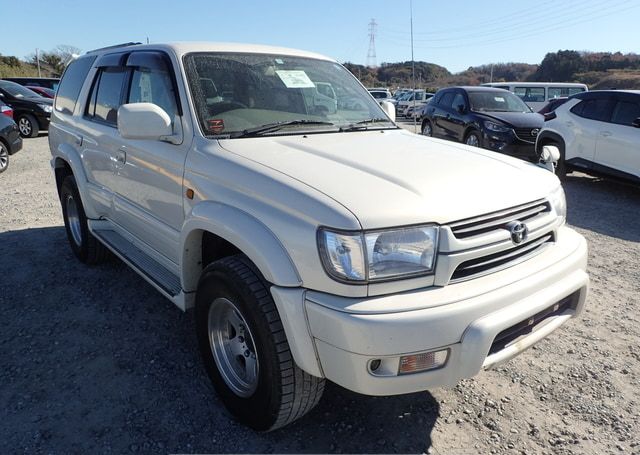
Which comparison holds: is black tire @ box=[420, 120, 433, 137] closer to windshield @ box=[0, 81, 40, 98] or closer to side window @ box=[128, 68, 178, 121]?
side window @ box=[128, 68, 178, 121]

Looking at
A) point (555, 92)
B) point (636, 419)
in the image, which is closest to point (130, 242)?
point (636, 419)

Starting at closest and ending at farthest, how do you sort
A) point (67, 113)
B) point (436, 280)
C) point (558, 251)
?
point (436, 280), point (558, 251), point (67, 113)

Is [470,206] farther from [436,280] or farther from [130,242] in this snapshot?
[130,242]

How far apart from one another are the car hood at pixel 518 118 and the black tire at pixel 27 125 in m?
12.7

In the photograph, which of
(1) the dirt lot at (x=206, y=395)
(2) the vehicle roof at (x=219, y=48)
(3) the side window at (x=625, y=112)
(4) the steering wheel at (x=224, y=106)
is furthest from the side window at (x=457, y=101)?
(4) the steering wheel at (x=224, y=106)

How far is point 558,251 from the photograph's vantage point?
2590 millimetres

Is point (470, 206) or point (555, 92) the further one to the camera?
point (555, 92)

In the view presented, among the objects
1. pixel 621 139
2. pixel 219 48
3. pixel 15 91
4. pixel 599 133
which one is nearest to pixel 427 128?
pixel 599 133

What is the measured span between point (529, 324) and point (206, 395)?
72.3 inches

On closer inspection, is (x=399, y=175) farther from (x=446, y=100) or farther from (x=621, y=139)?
(x=446, y=100)

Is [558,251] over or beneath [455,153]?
beneath

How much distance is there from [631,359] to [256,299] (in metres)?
2.65

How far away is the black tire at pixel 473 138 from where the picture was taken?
35.0 feet

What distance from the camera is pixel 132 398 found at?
2850mm
